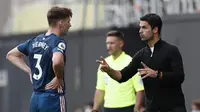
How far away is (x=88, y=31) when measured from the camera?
20562 millimetres

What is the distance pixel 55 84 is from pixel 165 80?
1295mm

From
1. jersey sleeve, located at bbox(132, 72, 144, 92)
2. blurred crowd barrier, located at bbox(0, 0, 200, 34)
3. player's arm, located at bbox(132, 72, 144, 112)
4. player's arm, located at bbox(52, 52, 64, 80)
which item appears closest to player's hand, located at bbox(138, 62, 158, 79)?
player's arm, located at bbox(52, 52, 64, 80)

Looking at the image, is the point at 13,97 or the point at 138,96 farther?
the point at 13,97

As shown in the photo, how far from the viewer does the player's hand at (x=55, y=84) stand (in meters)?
9.76

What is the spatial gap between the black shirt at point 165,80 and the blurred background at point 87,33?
6.22 meters

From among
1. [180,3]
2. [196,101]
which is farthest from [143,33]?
[180,3]

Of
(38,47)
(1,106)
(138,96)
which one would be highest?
(38,47)

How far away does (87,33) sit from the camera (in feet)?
67.9

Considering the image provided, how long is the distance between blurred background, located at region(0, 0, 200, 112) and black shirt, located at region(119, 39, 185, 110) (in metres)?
6.22

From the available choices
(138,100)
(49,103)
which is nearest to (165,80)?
(49,103)

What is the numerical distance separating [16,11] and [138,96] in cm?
1192

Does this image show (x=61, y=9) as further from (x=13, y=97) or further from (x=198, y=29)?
(x=13, y=97)

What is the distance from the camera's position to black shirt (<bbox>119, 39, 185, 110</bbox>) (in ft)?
32.2

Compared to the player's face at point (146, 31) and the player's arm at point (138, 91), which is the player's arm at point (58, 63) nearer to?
the player's face at point (146, 31)
